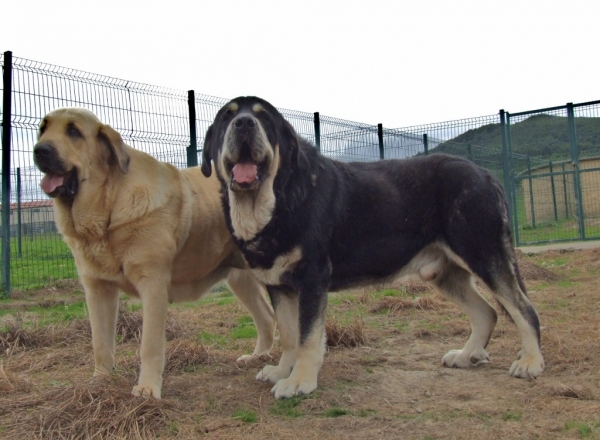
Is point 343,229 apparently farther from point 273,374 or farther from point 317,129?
point 317,129

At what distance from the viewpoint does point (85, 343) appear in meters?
5.45

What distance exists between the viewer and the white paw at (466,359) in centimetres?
442

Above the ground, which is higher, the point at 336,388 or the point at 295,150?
→ the point at 295,150

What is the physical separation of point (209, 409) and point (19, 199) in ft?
26.4

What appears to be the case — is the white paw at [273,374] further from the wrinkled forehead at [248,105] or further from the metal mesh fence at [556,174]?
the metal mesh fence at [556,174]

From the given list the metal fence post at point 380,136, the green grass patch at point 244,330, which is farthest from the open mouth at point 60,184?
the metal fence post at point 380,136

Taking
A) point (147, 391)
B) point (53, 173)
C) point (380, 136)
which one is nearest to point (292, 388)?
point (147, 391)

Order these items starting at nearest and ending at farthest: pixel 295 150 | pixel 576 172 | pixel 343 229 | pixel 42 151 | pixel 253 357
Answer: pixel 42 151 < pixel 295 150 < pixel 343 229 < pixel 253 357 < pixel 576 172

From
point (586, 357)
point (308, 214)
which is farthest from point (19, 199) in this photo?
point (586, 357)

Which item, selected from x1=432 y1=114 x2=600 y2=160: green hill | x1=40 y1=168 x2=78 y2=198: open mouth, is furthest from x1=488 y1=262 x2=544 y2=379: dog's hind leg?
x1=432 y1=114 x2=600 y2=160: green hill

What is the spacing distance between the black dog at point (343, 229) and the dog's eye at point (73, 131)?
90 centimetres

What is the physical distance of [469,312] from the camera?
15.5ft

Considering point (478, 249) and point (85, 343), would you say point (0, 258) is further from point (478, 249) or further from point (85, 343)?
point (478, 249)

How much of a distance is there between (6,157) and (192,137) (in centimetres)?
279
